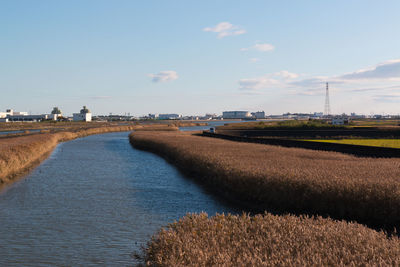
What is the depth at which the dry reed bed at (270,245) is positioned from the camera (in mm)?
7777

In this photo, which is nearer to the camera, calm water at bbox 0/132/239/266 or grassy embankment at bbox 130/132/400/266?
grassy embankment at bbox 130/132/400/266

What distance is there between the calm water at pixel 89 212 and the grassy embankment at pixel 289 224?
230 centimetres

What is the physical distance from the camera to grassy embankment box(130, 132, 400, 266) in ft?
26.6

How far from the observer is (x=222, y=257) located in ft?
25.3

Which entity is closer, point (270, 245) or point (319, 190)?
point (270, 245)

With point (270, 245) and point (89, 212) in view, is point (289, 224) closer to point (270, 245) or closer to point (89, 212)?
point (270, 245)

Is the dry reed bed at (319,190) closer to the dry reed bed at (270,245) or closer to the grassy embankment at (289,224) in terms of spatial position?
the grassy embankment at (289,224)

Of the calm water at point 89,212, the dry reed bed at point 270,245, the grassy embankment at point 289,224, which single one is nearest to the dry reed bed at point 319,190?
the grassy embankment at point 289,224

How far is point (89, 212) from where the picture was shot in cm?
1912

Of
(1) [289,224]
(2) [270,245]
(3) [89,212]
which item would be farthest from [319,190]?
(3) [89,212]

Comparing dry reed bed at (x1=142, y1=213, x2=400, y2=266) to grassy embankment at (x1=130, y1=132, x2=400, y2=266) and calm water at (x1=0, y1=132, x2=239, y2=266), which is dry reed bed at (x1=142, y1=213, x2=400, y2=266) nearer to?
grassy embankment at (x1=130, y1=132, x2=400, y2=266)

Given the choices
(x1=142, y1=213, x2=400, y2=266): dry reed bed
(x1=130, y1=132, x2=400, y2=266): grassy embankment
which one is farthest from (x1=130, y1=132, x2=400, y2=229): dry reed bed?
(x1=142, y1=213, x2=400, y2=266): dry reed bed

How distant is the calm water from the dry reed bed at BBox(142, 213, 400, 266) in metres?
3.93

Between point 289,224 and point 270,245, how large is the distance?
6.21ft
